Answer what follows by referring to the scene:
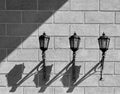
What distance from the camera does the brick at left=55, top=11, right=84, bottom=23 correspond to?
3.44 meters

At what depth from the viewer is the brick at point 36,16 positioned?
3.45 metres

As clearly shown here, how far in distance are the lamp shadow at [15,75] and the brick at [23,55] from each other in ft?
0.38

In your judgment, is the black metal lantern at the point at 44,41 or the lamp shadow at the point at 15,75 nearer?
the black metal lantern at the point at 44,41

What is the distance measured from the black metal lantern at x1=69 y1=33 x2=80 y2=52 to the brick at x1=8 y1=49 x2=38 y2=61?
577mm

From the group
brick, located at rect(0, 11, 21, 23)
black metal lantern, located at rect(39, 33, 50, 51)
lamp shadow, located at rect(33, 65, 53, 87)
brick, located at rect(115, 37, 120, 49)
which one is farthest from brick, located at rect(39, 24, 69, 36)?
brick, located at rect(115, 37, 120, 49)

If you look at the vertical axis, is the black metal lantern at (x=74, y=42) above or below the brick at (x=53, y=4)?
below

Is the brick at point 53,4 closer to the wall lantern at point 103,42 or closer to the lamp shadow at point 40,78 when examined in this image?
the wall lantern at point 103,42

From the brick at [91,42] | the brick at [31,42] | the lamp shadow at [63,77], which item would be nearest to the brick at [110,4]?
the brick at [91,42]

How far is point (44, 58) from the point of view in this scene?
3.37m

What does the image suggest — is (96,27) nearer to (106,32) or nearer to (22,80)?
(106,32)

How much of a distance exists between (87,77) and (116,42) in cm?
66

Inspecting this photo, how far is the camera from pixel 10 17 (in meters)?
3.45

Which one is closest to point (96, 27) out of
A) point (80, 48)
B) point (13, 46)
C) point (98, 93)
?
point (80, 48)

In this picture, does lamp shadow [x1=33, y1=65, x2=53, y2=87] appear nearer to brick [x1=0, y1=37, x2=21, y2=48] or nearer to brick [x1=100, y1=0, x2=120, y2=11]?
brick [x1=0, y1=37, x2=21, y2=48]
